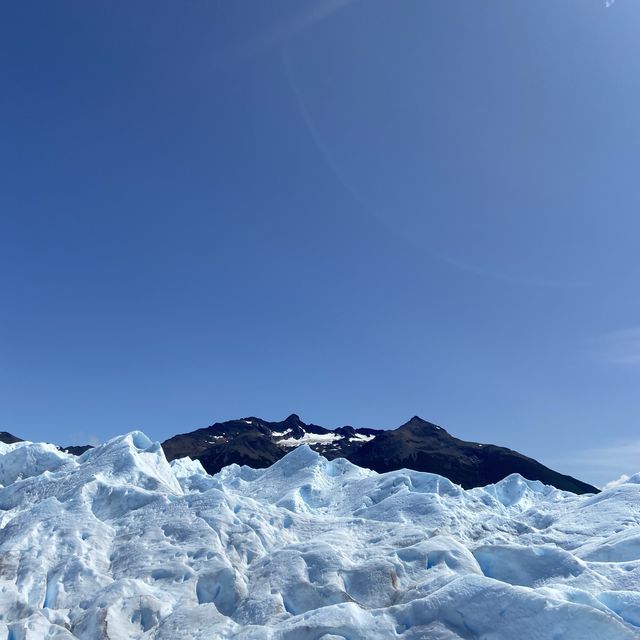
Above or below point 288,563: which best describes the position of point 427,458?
above

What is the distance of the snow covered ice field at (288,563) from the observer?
25.5m

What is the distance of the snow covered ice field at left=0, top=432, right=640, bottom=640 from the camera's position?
25531 millimetres

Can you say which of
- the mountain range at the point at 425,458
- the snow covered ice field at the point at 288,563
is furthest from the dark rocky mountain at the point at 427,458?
the snow covered ice field at the point at 288,563

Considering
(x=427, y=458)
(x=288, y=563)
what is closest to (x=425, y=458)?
(x=427, y=458)

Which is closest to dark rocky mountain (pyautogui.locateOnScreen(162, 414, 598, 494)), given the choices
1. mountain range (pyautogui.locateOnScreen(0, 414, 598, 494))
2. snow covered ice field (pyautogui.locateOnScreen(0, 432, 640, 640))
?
mountain range (pyautogui.locateOnScreen(0, 414, 598, 494))

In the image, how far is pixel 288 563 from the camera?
1330 inches

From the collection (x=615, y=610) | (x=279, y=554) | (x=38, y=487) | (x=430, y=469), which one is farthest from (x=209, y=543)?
(x=430, y=469)

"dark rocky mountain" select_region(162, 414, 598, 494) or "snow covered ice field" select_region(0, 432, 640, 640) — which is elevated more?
"dark rocky mountain" select_region(162, 414, 598, 494)

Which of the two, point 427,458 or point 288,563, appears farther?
point 427,458

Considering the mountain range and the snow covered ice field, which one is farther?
the mountain range

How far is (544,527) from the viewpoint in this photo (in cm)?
4825

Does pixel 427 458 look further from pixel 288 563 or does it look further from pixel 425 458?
pixel 288 563

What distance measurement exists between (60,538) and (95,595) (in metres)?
7.02

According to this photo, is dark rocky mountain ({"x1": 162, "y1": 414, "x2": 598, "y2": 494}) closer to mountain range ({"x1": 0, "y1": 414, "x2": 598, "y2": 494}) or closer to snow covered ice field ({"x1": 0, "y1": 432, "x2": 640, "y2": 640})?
mountain range ({"x1": 0, "y1": 414, "x2": 598, "y2": 494})
